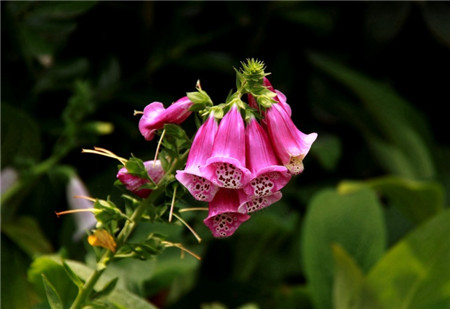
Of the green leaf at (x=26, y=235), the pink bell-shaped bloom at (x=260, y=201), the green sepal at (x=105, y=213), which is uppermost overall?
the green leaf at (x=26, y=235)

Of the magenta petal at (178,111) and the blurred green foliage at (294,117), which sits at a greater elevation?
the blurred green foliage at (294,117)

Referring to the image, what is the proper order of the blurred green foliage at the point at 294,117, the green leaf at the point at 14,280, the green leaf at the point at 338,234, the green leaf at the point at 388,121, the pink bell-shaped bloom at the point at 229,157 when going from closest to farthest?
the pink bell-shaped bloom at the point at 229,157
the green leaf at the point at 14,280
the blurred green foliage at the point at 294,117
the green leaf at the point at 338,234
the green leaf at the point at 388,121

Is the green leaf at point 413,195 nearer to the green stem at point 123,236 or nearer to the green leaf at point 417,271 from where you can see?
the green leaf at point 417,271

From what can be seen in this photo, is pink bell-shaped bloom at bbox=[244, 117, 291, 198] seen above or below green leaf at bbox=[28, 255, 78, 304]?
above

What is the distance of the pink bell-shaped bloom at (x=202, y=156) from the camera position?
0.53 meters

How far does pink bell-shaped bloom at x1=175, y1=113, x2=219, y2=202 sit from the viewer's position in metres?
0.53

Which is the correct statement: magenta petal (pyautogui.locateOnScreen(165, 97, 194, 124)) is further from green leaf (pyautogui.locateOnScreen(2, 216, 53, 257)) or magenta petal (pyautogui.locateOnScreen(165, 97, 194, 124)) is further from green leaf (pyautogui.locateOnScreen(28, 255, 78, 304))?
green leaf (pyautogui.locateOnScreen(2, 216, 53, 257))

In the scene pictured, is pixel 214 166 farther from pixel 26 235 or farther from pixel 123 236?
pixel 26 235

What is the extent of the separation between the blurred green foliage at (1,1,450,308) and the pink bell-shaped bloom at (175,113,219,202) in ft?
0.50

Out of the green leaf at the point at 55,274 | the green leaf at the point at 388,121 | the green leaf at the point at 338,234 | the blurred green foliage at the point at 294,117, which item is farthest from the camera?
the green leaf at the point at 388,121

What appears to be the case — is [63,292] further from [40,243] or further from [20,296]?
[40,243]

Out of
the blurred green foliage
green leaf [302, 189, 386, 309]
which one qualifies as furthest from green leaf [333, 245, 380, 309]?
green leaf [302, 189, 386, 309]

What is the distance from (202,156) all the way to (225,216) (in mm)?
51

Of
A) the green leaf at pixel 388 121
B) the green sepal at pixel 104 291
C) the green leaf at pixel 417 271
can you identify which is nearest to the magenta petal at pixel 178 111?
the green sepal at pixel 104 291
